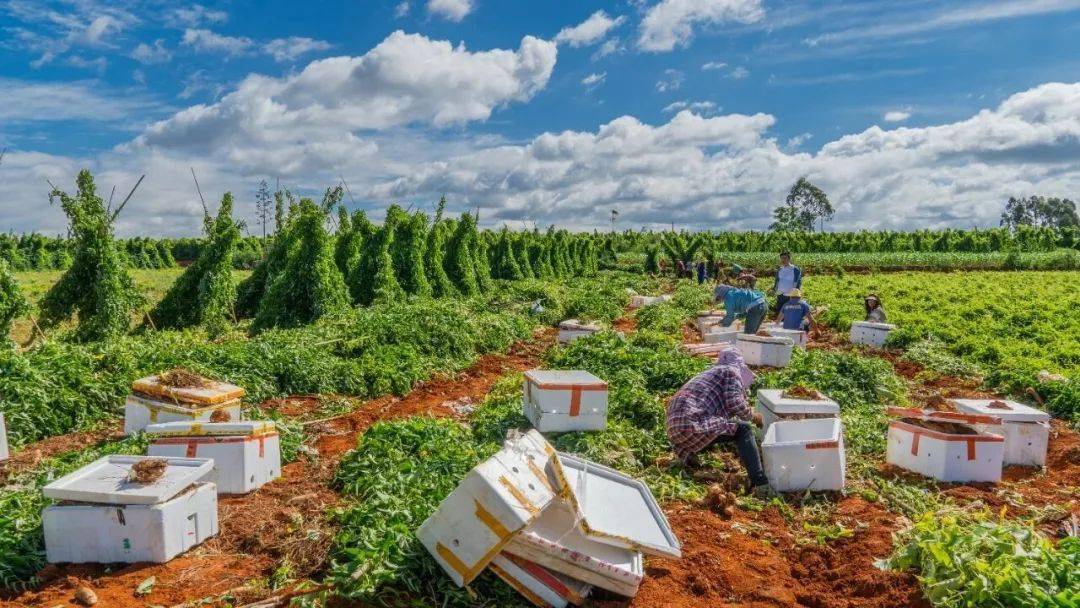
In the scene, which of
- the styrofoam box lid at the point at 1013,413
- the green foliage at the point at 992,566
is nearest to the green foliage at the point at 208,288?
the styrofoam box lid at the point at 1013,413

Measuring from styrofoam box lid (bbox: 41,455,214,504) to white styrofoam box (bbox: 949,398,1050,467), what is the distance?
267 inches

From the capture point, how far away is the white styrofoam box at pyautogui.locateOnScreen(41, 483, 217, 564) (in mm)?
4535

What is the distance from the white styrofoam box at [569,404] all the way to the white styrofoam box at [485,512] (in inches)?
112

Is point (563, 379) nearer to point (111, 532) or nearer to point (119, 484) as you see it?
point (119, 484)

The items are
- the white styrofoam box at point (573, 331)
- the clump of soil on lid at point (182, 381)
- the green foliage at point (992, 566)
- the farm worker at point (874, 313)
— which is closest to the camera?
the green foliage at point (992, 566)

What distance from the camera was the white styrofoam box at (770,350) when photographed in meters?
11.0

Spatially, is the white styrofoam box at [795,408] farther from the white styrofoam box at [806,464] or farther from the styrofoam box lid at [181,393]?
the styrofoam box lid at [181,393]

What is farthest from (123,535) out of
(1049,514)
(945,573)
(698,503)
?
(1049,514)

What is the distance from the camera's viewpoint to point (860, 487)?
627 cm

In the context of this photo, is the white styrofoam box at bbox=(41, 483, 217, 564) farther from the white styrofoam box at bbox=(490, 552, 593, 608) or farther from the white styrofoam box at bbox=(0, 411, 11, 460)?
the white styrofoam box at bbox=(0, 411, 11, 460)

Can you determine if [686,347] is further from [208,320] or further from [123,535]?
[208,320]

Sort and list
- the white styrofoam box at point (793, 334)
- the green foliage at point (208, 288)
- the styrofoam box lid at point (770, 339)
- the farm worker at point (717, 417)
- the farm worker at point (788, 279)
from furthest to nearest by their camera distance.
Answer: the green foliage at point (208, 288), the farm worker at point (788, 279), the white styrofoam box at point (793, 334), the styrofoam box lid at point (770, 339), the farm worker at point (717, 417)

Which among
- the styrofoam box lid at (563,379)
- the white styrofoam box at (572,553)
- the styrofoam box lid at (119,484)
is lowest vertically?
the white styrofoam box at (572,553)

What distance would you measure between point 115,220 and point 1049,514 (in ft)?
46.3
